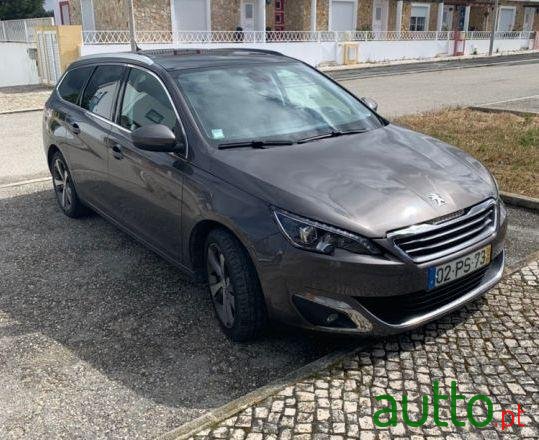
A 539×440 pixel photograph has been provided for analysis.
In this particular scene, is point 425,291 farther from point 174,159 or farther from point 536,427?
point 174,159

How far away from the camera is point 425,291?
3059mm

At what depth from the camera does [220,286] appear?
11.7 feet

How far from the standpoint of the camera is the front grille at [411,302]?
304 cm

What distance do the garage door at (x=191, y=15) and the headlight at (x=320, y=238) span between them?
26624 millimetres

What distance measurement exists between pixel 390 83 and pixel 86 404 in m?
17.8

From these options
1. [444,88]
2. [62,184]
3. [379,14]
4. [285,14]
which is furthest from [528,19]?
[62,184]

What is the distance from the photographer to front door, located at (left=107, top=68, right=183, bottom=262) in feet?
12.6

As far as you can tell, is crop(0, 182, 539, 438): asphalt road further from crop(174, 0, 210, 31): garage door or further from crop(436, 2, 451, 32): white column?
crop(436, 2, 451, 32): white column

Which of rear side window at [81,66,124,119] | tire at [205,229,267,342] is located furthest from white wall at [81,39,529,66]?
tire at [205,229,267,342]

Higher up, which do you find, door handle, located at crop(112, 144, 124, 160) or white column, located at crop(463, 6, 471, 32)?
white column, located at crop(463, 6, 471, 32)

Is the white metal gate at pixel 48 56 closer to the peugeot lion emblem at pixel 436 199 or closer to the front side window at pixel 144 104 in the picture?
the front side window at pixel 144 104

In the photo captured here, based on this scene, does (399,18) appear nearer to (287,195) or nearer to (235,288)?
(287,195)

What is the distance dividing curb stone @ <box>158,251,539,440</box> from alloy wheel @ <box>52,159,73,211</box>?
144 inches

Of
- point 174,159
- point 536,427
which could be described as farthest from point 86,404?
point 536,427
